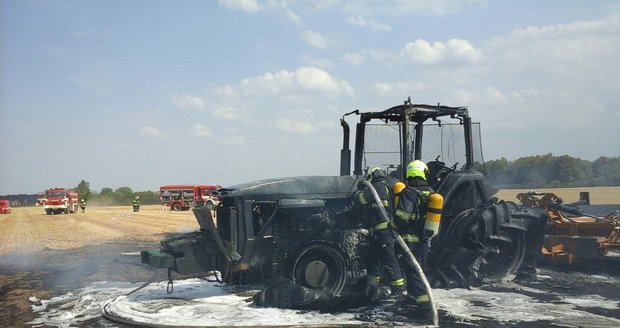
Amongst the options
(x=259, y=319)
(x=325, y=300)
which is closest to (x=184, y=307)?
(x=259, y=319)

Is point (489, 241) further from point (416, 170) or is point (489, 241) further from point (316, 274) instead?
point (316, 274)

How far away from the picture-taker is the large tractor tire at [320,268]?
259 inches

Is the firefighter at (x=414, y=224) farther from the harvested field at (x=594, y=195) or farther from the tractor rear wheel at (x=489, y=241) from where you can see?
the harvested field at (x=594, y=195)

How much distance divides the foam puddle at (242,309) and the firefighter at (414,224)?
1.16 ft

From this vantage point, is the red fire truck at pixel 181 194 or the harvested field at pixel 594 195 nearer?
the harvested field at pixel 594 195

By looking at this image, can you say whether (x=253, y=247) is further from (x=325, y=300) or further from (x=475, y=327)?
(x=475, y=327)

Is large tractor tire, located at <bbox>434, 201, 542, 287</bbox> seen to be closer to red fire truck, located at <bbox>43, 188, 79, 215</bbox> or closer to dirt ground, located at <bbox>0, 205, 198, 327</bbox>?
dirt ground, located at <bbox>0, 205, 198, 327</bbox>

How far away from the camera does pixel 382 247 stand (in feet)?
21.4

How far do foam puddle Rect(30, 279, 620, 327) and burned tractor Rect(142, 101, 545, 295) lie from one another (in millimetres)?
473

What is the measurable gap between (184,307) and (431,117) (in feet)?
15.8

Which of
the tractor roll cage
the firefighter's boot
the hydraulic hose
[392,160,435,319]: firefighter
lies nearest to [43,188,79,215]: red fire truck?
the tractor roll cage

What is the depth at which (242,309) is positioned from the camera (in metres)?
6.29

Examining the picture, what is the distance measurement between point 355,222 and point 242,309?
1.96 metres

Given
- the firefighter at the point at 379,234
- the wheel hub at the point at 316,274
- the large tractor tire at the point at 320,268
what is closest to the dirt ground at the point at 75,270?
the firefighter at the point at 379,234
